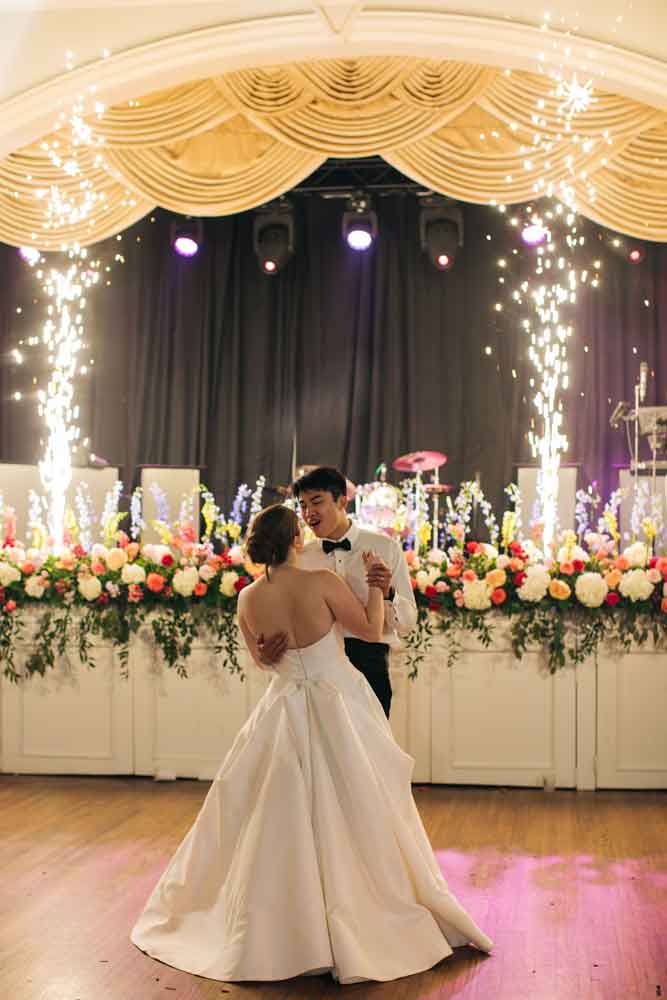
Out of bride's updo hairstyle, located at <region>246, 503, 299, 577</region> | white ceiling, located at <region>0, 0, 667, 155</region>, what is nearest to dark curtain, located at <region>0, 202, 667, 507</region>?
white ceiling, located at <region>0, 0, 667, 155</region>

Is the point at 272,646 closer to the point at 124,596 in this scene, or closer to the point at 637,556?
the point at 124,596

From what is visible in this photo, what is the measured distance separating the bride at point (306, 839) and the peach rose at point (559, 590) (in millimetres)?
2318

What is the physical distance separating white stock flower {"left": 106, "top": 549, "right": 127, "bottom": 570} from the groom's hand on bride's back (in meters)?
2.71

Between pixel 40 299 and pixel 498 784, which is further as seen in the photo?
pixel 40 299

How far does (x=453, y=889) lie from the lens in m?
4.22

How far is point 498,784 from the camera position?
5.91 metres

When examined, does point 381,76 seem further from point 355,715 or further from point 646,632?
point 355,715

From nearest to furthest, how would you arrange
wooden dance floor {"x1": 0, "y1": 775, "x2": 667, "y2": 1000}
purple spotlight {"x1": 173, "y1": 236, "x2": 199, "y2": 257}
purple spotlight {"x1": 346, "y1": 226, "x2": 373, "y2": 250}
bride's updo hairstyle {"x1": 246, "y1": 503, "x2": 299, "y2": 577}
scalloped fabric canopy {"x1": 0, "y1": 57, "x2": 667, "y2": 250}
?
wooden dance floor {"x1": 0, "y1": 775, "x2": 667, "y2": 1000}
bride's updo hairstyle {"x1": 246, "y1": 503, "x2": 299, "y2": 577}
scalloped fabric canopy {"x1": 0, "y1": 57, "x2": 667, "y2": 250}
purple spotlight {"x1": 346, "y1": 226, "x2": 373, "y2": 250}
purple spotlight {"x1": 173, "y1": 236, "x2": 199, "y2": 257}

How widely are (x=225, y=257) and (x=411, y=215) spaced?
1.81 meters

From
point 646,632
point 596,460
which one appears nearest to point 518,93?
point 646,632

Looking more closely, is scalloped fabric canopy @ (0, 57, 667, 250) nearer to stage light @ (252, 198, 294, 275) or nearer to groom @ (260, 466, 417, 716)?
stage light @ (252, 198, 294, 275)

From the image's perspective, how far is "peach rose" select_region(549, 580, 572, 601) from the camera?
5.80 meters

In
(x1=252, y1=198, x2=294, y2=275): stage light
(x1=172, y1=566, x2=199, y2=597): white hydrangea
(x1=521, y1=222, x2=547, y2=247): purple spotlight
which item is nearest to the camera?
(x1=172, y1=566, x2=199, y2=597): white hydrangea

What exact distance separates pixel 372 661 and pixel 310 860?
3.79ft
